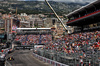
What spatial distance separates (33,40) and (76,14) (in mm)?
29473

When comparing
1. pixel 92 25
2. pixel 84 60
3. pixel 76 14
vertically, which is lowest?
pixel 84 60

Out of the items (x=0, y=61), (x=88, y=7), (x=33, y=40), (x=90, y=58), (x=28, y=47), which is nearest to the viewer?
(x=90, y=58)

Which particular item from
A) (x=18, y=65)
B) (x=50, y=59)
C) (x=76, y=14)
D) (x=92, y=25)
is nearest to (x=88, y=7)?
(x=92, y=25)

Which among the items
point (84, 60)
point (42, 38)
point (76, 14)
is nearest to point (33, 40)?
point (42, 38)

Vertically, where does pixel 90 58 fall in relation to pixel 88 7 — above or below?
below

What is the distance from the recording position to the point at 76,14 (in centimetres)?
4350

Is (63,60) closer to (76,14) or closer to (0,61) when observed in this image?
(0,61)

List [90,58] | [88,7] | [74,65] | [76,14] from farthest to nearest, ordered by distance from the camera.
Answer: [76,14] < [88,7] < [74,65] < [90,58]

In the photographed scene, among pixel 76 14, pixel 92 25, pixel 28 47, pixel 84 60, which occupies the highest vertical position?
pixel 76 14

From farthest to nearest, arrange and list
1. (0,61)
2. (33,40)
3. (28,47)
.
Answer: (33,40) → (28,47) → (0,61)

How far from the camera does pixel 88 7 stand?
35000 mm

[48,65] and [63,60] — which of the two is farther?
[48,65]

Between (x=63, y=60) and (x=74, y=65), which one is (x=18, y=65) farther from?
(x=74, y=65)

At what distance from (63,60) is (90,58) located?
461 centimetres
